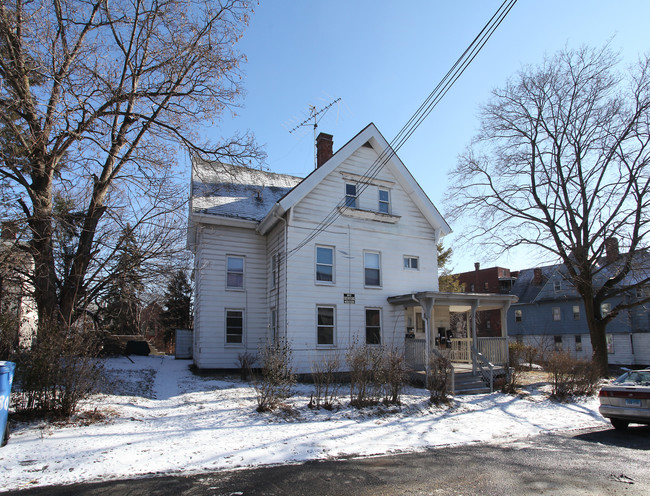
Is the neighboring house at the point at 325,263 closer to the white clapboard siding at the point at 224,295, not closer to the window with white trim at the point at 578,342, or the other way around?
the white clapboard siding at the point at 224,295

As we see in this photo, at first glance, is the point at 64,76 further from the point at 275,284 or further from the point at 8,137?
the point at 275,284

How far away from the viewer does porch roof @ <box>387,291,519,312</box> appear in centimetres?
1526

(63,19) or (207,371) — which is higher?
(63,19)

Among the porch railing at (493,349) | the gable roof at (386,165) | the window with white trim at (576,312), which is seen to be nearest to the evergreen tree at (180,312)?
the gable roof at (386,165)

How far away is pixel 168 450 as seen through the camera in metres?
7.30

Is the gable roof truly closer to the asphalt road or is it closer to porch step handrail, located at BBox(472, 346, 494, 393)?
porch step handrail, located at BBox(472, 346, 494, 393)

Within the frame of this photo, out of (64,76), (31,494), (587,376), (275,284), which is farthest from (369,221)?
(31,494)

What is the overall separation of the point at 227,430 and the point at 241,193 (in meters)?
A: 13.0

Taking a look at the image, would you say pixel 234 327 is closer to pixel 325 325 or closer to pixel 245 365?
pixel 245 365

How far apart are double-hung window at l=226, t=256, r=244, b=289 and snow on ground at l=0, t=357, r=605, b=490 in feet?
16.1

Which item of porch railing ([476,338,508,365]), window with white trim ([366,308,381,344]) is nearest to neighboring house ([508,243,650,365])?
porch railing ([476,338,508,365])

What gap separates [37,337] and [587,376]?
16322mm

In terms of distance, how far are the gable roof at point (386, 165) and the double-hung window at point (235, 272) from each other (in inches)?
65.7

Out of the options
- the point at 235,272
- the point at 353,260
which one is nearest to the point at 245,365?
the point at 235,272
